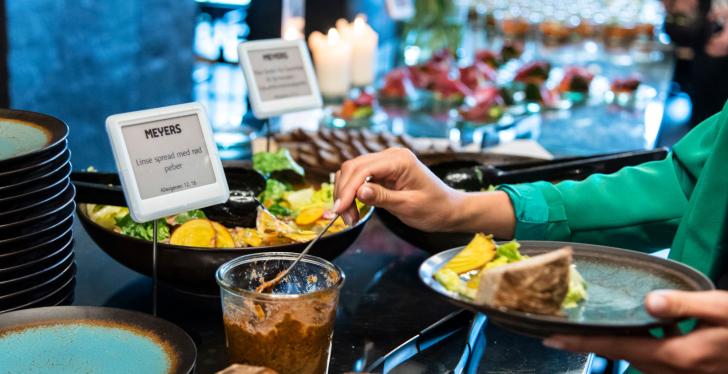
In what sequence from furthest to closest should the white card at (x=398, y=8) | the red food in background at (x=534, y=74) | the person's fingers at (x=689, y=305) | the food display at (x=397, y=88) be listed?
the white card at (x=398, y=8), the red food in background at (x=534, y=74), the food display at (x=397, y=88), the person's fingers at (x=689, y=305)

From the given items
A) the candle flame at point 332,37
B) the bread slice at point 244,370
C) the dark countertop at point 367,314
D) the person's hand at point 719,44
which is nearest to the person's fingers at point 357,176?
the dark countertop at point 367,314

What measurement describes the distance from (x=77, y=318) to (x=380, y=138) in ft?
6.19

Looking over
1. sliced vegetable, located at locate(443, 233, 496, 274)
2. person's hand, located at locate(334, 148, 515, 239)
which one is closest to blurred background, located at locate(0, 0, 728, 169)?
person's hand, located at locate(334, 148, 515, 239)

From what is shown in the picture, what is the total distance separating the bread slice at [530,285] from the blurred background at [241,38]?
2.04 meters

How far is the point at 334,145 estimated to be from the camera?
2.84m

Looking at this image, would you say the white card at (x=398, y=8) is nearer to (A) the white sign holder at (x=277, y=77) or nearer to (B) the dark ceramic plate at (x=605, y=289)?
(A) the white sign holder at (x=277, y=77)

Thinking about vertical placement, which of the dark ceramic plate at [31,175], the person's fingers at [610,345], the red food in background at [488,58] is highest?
the dark ceramic plate at [31,175]

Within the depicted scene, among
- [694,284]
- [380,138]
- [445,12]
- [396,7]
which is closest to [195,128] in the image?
[694,284]

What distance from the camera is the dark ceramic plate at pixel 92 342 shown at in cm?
123

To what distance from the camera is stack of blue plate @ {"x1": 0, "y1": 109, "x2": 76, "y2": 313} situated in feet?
4.53

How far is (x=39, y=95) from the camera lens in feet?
12.2

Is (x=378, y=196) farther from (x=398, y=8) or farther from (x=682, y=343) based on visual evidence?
(x=398, y=8)

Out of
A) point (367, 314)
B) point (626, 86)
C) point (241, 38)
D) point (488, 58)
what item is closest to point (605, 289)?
point (367, 314)

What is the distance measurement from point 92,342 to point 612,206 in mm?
1075
